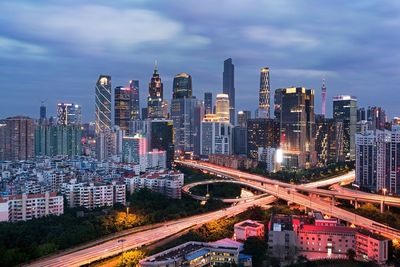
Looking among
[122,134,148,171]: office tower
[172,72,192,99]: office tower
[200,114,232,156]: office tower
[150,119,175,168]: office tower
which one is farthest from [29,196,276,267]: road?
[172,72,192,99]: office tower

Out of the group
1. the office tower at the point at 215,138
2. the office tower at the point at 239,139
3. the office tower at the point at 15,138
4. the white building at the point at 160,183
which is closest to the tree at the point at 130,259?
the white building at the point at 160,183

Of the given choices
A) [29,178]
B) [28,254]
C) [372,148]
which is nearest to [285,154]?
[372,148]

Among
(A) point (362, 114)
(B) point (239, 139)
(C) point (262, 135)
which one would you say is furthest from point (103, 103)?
(A) point (362, 114)

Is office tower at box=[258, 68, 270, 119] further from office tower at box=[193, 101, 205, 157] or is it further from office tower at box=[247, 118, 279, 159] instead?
office tower at box=[247, 118, 279, 159]

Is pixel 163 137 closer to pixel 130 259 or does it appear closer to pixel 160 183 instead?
pixel 160 183

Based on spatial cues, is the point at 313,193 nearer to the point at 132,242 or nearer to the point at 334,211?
the point at 334,211

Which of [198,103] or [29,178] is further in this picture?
[198,103]
